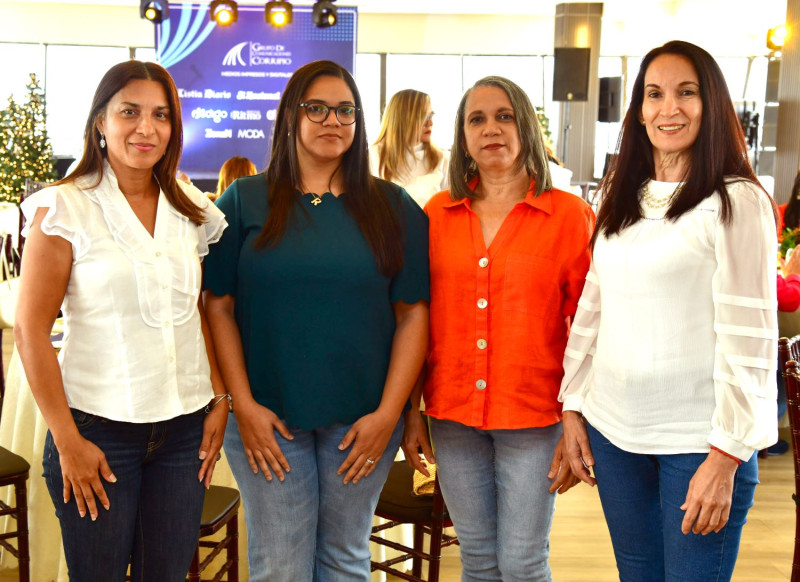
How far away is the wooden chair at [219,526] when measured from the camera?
2367 millimetres

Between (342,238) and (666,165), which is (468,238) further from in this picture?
(666,165)

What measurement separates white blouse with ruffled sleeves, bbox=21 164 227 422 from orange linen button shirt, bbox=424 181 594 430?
61 centimetres

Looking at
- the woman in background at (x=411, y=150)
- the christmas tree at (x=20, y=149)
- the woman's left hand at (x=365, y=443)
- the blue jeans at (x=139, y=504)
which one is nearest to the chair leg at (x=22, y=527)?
the blue jeans at (x=139, y=504)

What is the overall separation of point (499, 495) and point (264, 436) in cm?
57

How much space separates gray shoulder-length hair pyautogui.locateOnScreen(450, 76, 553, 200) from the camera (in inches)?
81.6

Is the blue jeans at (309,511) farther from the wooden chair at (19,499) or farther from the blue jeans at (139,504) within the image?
the wooden chair at (19,499)

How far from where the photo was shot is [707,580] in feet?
5.55

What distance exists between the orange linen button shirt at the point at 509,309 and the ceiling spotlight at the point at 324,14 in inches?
328

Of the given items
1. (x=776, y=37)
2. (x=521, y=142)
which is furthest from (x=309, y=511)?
(x=776, y=37)

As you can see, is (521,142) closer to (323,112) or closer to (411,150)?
(323,112)

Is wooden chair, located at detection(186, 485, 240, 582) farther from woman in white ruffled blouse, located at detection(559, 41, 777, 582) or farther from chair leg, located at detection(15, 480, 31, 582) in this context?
woman in white ruffled blouse, located at detection(559, 41, 777, 582)

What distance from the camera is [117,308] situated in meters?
1.72

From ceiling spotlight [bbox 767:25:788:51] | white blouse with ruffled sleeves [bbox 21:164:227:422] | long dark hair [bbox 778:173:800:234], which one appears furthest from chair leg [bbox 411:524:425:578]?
ceiling spotlight [bbox 767:25:788:51]

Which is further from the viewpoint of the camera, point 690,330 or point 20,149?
point 20,149
